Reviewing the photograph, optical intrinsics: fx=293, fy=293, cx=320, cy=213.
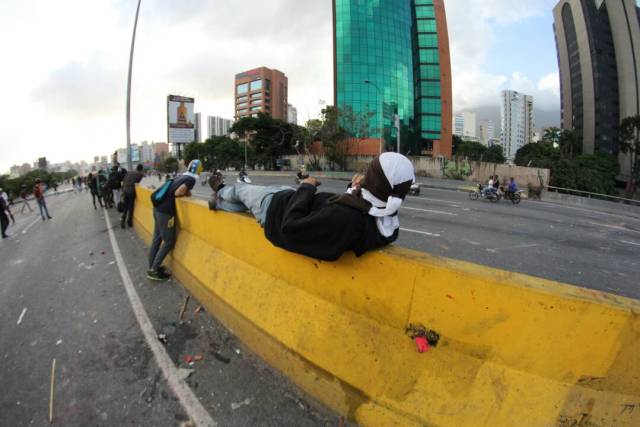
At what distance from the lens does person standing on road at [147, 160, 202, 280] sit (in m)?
4.36

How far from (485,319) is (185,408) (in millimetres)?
2165

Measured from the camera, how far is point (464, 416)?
1.64m

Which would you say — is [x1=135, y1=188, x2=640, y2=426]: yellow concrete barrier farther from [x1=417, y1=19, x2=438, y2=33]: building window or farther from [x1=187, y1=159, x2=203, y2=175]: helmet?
[x1=417, y1=19, x2=438, y2=33]: building window

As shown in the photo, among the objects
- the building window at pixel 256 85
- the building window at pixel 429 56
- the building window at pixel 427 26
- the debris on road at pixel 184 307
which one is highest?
the building window at pixel 256 85

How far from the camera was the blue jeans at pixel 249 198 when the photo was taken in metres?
2.71

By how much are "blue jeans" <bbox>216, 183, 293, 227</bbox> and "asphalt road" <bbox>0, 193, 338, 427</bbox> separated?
130 centimetres

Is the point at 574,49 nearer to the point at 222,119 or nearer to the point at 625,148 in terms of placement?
the point at 625,148

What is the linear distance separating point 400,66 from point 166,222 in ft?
223

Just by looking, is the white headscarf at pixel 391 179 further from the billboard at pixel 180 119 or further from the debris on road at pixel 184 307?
the billboard at pixel 180 119

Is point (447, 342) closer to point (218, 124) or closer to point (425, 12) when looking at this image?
point (425, 12)

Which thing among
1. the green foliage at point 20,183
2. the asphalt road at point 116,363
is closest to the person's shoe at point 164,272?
the asphalt road at point 116,363

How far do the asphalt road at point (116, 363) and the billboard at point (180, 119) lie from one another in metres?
28.4

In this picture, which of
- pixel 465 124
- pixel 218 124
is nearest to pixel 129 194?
pixel 218 124

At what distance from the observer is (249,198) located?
3004 millimetres
